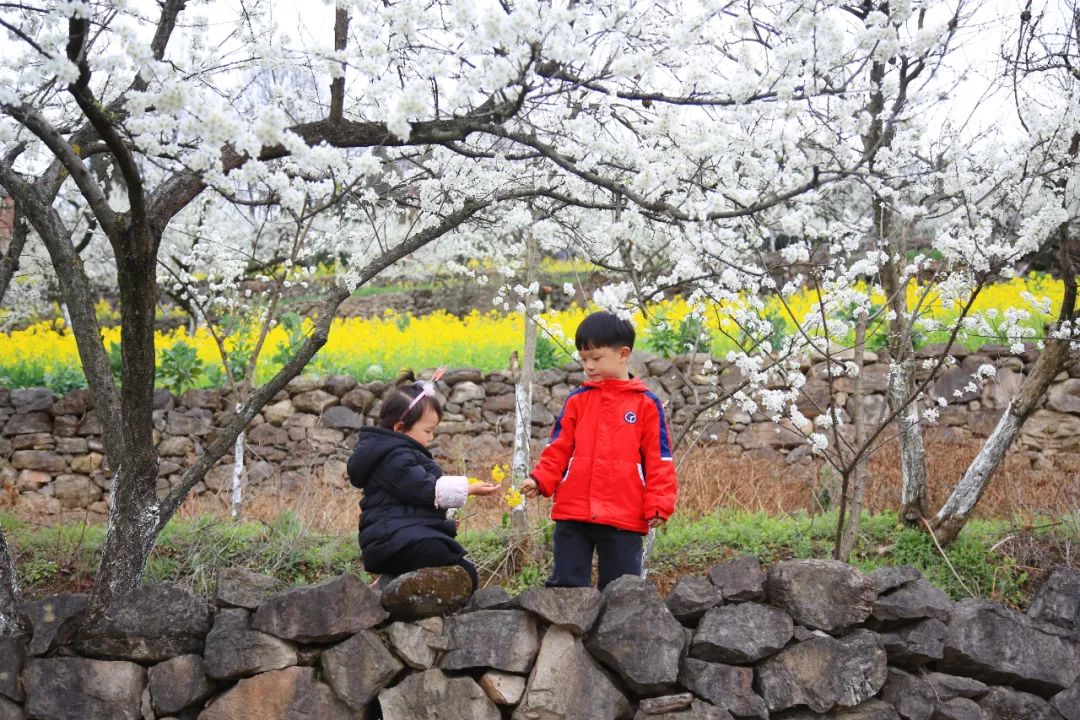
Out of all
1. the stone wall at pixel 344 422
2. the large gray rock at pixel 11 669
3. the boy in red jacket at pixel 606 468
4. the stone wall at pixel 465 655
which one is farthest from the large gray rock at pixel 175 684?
the stone wall at pixel 344 422

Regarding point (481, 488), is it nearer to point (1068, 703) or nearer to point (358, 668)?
point (358, 668)

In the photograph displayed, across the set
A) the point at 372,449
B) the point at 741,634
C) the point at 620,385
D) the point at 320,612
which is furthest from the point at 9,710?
the point at 741,634

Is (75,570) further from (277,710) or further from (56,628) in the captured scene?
(277,710)

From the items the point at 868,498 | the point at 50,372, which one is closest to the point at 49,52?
the point at 868,498

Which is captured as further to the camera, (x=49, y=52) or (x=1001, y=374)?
(x=1001, y=374)

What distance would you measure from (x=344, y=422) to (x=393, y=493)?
213 inches

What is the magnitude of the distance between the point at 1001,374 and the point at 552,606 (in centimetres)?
680

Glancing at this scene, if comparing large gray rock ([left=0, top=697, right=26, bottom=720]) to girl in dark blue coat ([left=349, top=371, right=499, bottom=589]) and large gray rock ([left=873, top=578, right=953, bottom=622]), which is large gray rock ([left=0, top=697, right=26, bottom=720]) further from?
large gray rock ([left=873, top=578, right=953, bottom=622])

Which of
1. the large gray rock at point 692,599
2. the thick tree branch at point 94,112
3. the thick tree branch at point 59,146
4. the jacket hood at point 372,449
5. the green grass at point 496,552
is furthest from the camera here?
the green grass at point 496,552

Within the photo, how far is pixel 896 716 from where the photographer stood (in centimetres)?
340

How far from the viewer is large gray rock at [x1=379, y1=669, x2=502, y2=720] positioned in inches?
129

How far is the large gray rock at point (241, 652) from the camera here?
3.30 metres

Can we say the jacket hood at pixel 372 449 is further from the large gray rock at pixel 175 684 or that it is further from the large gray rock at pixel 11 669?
the large gray rock at pixel 11 669

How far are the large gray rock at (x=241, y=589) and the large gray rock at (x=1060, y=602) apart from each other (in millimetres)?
3015
